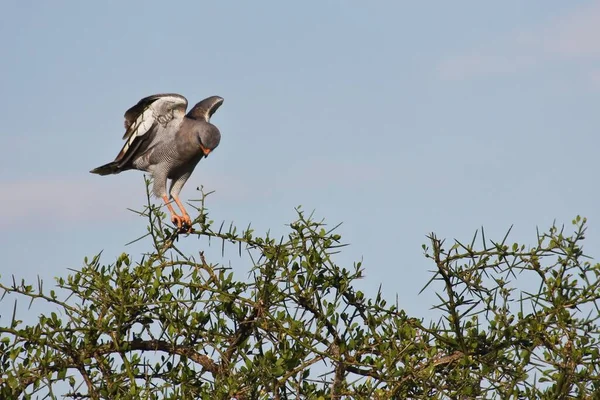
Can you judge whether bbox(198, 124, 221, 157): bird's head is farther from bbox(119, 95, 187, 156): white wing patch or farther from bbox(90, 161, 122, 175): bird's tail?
bbox(90, 161, 122, 175): bird's tail

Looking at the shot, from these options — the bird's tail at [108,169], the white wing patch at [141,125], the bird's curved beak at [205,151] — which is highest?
the white wing patch at [141,125]

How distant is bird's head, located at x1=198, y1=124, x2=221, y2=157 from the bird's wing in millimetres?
327

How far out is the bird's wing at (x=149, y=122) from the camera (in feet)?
26.3

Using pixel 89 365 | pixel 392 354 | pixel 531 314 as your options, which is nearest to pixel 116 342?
pixel 89 365

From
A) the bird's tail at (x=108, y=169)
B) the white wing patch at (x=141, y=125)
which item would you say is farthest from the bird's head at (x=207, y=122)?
the bird's tail at (x=108, y=169)

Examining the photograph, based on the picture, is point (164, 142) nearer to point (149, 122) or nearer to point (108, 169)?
point (149, 122)

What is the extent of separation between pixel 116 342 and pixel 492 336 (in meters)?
1.67

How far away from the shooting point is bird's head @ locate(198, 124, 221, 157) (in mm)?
Result: 8180

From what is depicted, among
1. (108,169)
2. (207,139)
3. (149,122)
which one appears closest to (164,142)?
(149,122)

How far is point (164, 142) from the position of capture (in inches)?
324

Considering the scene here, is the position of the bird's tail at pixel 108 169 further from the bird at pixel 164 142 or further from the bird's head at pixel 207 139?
the bird's head at pixel 207 139

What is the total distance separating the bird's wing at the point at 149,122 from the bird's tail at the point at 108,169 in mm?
58

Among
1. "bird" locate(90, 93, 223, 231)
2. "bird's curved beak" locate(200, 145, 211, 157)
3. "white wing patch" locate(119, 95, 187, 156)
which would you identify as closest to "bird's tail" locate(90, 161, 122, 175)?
"bird" locate(90, 93, 223, 231)

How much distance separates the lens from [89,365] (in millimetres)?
3783
